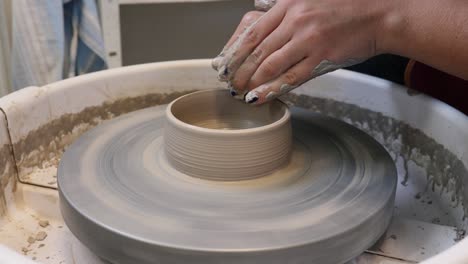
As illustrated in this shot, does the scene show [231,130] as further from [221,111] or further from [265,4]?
[265,4]

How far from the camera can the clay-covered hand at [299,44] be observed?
0.80 meters

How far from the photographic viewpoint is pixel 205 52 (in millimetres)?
2346

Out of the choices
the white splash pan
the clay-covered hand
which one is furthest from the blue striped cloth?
the clay-covered hand

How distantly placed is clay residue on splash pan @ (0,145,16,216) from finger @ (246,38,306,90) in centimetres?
50

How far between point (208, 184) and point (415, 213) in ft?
1.50

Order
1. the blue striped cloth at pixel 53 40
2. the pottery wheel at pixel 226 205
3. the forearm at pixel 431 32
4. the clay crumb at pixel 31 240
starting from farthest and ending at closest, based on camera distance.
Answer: the blue striped cloth at pixel 53 40 < the clay crumb at pixel 31 240 < the forearm at pixel 431 32 < the pottery wheel at pixel 226 205

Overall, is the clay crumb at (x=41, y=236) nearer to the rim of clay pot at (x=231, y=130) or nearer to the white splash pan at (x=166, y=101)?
the white splash pan at (x=166, y=101)

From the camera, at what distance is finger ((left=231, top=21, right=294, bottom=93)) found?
2.68 ft

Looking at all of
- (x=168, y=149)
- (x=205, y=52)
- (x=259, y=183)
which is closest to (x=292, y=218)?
(x=259, y=183)

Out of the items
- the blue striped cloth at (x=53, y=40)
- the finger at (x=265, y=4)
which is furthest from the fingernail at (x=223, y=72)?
the blue striped cloth at (x=53, y=40)

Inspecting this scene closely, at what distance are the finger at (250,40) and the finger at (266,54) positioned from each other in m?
0.01

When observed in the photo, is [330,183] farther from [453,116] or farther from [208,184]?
[453,116]

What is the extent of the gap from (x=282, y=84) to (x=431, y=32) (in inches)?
9.8

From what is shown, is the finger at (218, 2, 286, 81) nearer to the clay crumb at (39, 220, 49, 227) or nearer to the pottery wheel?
the pottery wheel
